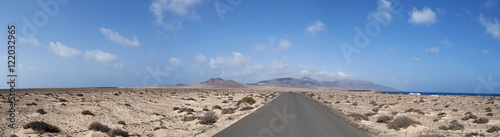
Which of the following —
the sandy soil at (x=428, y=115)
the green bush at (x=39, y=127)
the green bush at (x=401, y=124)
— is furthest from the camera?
the green bush at (x=401, y=124)

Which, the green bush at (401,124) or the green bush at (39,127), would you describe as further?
the green bush at (401,124)

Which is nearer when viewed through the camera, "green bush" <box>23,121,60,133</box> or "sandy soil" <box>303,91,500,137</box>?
"green bush" <box>23,121,60,133</box>

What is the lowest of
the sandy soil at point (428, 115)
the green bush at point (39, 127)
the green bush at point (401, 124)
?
the sandy soil at point (428, 115)

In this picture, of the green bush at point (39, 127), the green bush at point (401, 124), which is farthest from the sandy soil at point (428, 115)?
the green bush at point (39, 127)

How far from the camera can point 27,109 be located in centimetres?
1778

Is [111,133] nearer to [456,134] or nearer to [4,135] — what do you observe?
[4,135]

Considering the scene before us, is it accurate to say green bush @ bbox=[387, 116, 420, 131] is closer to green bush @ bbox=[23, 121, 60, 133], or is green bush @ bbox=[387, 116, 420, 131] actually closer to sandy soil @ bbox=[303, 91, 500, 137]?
sandy soil @ bbox=[303, 91, 500, 137]

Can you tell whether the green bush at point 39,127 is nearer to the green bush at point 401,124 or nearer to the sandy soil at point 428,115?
the sandy soil at point 428,115

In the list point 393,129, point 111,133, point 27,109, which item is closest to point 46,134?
point 111,133

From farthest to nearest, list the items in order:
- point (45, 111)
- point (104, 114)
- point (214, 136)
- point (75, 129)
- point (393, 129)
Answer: point (104, 114) < point (45, 111) < point (393, 129) < point (75, 129) < point (214, 136)

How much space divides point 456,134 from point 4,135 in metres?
21.5

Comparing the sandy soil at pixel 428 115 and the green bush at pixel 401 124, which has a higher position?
the green bush at pixel 401 124

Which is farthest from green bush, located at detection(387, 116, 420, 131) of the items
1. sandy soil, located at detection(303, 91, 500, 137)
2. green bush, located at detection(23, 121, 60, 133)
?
green bush, located at detection(23, 121, 60, 133)

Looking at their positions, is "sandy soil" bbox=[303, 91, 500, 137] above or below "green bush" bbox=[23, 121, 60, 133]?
below
